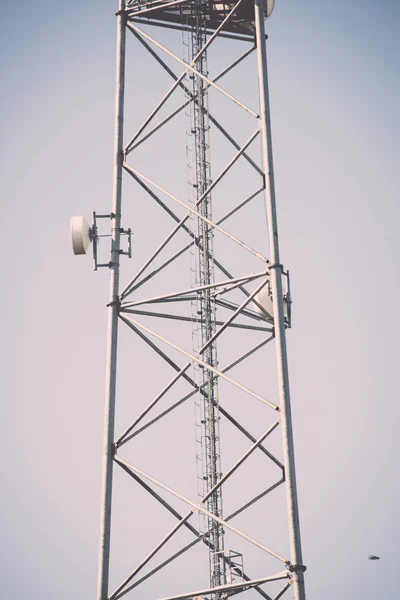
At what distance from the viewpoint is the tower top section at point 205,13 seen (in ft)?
57.3

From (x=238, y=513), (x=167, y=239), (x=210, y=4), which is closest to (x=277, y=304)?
(x=167, y=239)

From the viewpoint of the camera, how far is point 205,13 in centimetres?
1814

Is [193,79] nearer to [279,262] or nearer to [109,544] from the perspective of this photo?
[279,262]

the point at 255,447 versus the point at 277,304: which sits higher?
the point at 277,304

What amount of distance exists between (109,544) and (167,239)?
219 inches

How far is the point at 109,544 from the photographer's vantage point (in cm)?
1369

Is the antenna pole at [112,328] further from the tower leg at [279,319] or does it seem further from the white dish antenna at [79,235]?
the tower leg at [279,319]

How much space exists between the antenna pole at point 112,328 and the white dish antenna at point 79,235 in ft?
1.82

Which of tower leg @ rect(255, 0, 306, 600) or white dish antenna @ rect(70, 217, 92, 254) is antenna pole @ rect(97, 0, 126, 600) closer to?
white dish antenna @ rect(70, 217, 92, 254)

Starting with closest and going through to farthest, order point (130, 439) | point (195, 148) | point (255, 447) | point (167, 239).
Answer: point (255, 447), point (130, 439), point (167, 239), point (195, 148)

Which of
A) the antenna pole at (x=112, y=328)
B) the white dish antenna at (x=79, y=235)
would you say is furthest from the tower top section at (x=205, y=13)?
the white dish antenna at (x=79, y=235)

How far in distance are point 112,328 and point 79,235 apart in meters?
1.82

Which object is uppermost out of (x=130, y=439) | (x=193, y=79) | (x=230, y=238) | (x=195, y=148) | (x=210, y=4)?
(x=210, y=4)

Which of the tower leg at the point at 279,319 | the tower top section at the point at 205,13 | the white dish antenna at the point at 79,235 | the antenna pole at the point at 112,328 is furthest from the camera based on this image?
the tower top section at the point at 205,13
